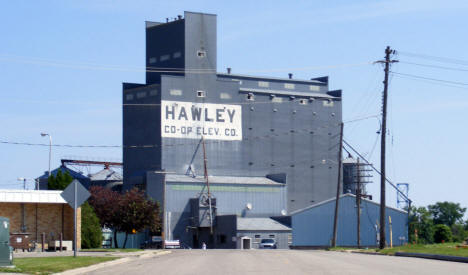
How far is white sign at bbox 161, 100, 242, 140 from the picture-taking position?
108m

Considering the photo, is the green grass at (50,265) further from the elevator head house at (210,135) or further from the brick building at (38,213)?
the elevator head house at (210,135)

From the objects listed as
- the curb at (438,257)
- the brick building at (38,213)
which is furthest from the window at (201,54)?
the curb at (438,257)

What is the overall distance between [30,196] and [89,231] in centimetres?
791

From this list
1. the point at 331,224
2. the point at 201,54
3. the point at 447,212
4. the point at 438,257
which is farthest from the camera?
the point at 447,212

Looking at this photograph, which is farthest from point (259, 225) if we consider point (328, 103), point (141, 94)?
point (328, 103)

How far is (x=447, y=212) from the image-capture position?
547ft

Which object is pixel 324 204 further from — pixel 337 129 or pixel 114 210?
pixel 114 210

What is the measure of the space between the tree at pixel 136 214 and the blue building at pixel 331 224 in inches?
860

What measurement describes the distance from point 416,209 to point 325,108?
27.3m

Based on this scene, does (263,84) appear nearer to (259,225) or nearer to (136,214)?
(259,225)

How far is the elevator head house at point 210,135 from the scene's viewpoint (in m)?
108

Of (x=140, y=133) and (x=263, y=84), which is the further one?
(x=263, y=84)

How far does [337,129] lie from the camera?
126000mm

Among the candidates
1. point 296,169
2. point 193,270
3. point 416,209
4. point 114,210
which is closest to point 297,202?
point 296,169
